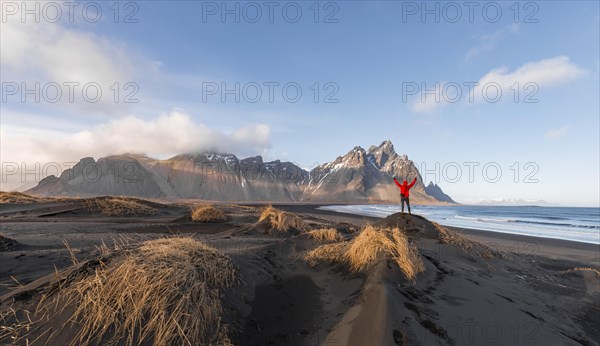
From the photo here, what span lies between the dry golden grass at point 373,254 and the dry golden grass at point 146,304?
2948 mm

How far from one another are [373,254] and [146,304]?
398cm

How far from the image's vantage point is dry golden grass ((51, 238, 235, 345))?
3.16 metres

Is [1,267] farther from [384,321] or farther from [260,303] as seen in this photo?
[384,321]

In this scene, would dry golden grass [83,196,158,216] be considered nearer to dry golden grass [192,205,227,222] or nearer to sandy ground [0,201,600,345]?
dry golden grass [192,205,227,222]

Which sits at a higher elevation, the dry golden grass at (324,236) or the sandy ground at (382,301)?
the dry golden grass at (324,236)

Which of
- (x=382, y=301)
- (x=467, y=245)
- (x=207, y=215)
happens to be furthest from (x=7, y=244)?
(x=467, y=245)

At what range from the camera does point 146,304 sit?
340 cm

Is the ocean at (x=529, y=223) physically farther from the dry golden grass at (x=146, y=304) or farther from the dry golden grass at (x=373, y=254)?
the dry golden grass at (x=146, y=304)

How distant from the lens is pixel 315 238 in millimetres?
9352

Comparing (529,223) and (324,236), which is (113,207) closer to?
(324,236)

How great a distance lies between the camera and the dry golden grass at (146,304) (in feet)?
10.4

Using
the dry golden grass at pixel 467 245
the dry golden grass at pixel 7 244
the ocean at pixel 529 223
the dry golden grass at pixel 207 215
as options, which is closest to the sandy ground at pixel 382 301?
the dry golden grass at pixel 7 244

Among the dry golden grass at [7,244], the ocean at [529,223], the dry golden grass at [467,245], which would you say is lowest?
the ocean at [529,223]

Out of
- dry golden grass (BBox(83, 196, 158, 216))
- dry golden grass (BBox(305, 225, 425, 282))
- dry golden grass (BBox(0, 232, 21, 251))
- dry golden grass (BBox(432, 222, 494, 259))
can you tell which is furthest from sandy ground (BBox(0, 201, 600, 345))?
dry golden grass (BBox(83, 196, 158, 216))
